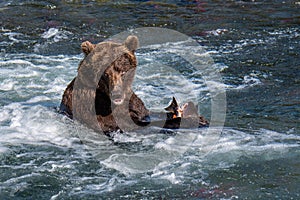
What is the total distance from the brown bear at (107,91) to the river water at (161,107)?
0.15m

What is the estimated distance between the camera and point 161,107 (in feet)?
25.6

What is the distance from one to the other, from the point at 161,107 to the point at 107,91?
1551 millimetres

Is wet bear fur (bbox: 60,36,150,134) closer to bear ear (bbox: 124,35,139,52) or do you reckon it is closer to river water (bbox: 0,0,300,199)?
bear ear (bbox: 124,35,139,52)

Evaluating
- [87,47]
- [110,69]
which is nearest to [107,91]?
[110,69]

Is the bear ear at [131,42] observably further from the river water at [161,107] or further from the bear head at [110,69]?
the river water at [161,107]

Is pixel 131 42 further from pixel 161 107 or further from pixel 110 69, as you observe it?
pixel 161 107

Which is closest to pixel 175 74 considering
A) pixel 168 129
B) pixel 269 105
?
pixel 269 105

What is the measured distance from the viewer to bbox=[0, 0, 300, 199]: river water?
541 cm

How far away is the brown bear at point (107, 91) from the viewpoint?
635cm

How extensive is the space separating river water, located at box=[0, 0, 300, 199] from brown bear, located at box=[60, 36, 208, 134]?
0.48 ft

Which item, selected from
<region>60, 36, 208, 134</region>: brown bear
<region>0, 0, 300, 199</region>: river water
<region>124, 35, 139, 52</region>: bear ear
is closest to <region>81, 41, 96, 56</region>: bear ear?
<region>60, 36, 208, 134</region>: brown bear

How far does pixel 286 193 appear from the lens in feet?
16.8

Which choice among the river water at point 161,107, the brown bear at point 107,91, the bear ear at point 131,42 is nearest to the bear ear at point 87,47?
the brown bear at point 107,91

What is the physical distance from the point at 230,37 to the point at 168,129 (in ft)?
15.5
